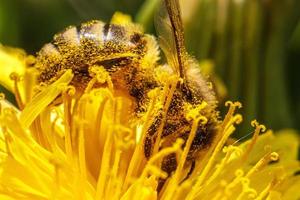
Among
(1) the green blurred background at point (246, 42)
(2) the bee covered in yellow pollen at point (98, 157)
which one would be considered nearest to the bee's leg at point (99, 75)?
(2) the bee covered in yellow pollen at point (98, 157)

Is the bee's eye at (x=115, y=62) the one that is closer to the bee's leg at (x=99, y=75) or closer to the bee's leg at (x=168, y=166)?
the bee's leg at (x=99, y=75)

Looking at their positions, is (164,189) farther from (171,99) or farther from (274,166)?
(274,166)

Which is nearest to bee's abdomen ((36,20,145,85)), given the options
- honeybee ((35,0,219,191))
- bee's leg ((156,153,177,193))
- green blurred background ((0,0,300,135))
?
honeybee ((35,0,219,191))

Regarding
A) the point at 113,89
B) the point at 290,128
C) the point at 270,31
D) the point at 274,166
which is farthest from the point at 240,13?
the point at 113,89

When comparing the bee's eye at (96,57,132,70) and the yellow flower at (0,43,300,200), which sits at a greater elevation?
the bee's eye at (96,57,132,70)

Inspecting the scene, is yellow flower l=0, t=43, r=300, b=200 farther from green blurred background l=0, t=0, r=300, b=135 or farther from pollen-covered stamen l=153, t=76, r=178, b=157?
green blurred background l=0, t=0, r=300, b=135

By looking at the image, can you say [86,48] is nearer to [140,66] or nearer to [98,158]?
[140,66]
